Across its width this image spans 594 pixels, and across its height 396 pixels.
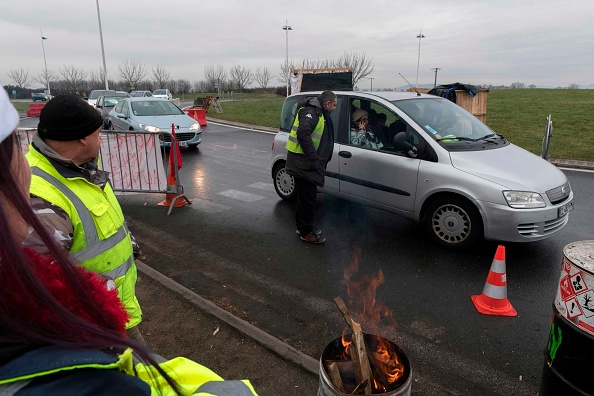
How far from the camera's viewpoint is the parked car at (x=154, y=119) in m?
12.3

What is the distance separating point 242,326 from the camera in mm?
3598

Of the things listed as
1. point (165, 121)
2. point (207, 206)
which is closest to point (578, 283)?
point (207, 206)

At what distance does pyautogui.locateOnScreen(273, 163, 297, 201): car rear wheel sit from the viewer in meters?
7.36

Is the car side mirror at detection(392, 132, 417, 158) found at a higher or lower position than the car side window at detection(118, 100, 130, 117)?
lower

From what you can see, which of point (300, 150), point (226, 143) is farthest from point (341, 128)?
point (226, 143)

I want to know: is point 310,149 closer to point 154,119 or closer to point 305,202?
point 305,202

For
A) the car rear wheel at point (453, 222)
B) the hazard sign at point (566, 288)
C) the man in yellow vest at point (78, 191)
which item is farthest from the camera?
the car rear wheel at point (453, 222)

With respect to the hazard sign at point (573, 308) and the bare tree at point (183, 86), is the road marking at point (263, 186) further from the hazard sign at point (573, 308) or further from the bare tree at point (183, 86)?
the bare tree at point (183, 86)

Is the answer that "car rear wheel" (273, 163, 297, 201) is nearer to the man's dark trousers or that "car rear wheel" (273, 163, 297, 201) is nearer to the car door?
the car door

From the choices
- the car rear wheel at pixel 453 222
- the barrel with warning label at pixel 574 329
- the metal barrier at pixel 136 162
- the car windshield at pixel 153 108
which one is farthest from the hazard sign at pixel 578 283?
the car windshield at pixel 153 108

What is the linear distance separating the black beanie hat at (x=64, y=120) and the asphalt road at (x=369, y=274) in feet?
7.71

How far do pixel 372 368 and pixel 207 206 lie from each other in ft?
18.1

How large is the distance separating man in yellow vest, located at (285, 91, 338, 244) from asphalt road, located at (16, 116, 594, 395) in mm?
452

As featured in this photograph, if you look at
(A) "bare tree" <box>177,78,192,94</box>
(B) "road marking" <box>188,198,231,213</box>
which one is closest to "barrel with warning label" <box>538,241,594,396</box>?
(B) "road marking" <box>188,198,231,213</box>
